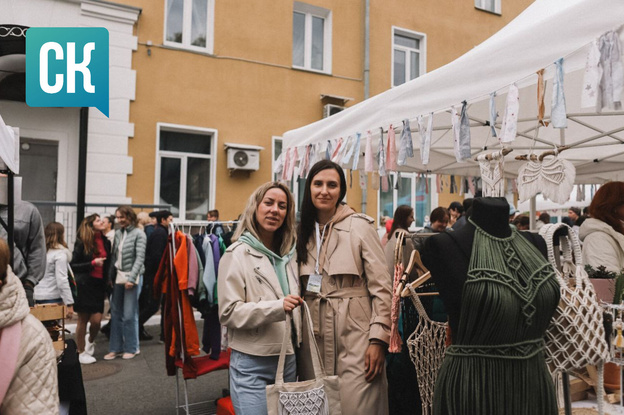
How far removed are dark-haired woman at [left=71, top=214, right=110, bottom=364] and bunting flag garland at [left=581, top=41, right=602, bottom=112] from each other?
5.12 m

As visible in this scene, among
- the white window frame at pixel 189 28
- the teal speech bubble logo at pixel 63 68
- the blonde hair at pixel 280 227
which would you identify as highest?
the white window frame at pixel 189 28

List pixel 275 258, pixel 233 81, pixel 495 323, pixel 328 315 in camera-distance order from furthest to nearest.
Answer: pixel 233 81
pixel 275 258
pixel 328 315
pixel 495 323

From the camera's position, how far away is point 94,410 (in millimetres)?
3863

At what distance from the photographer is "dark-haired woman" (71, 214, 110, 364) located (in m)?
5.20

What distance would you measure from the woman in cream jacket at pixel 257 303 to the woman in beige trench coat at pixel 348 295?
0.12 m

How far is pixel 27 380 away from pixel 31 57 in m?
3.69

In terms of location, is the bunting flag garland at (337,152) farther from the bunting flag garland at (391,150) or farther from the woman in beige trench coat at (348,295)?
the woman in beige trench coat at (348,295)

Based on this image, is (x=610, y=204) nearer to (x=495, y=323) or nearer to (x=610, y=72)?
(x=610, y=72)

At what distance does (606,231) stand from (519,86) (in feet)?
4.00

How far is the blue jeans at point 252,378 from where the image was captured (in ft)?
6.91

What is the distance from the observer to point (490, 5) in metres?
12.4

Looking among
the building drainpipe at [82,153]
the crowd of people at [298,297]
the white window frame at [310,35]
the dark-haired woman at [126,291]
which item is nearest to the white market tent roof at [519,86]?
the crowd of people at [298,297]

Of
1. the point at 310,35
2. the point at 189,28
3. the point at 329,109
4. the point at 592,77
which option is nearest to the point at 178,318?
the point at 592,77

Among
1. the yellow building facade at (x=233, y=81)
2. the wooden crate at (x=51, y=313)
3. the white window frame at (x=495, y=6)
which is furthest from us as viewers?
the white window frame at (x=495, y=6)
